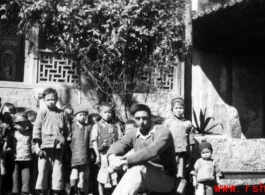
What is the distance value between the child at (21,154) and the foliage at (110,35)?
205 cm

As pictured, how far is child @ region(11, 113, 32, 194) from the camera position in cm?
780

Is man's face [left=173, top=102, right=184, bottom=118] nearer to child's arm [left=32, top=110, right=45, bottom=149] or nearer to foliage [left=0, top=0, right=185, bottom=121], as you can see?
foliage [left=0, top=0, right=185, bottom=121]

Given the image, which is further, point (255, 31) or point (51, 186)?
point (255, 31)

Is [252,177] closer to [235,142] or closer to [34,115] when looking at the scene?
[235,142]

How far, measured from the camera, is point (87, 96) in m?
9.67

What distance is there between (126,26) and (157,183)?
14.8ft

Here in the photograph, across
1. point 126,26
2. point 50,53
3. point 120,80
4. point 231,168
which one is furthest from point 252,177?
point 50,53

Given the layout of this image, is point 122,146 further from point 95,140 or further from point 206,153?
point 206,153

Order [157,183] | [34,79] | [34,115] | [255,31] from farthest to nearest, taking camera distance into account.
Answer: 1. [255,31]
2. [34,79]
3. [34,115]
4. [157,183]

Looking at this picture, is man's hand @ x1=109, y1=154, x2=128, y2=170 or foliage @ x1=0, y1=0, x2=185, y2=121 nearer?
man's hand @ x1=109, y1=154, x2=128, y2=170

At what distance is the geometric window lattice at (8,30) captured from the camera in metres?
9.62

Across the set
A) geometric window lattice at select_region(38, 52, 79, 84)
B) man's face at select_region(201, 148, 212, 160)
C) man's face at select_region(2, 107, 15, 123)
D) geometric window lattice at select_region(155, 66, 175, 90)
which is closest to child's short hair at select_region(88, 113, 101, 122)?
geometric window lattice at select_region(38, 52, 79, 84)

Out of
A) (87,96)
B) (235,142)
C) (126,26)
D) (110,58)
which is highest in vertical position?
(126,26)

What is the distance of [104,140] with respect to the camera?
320 inches
